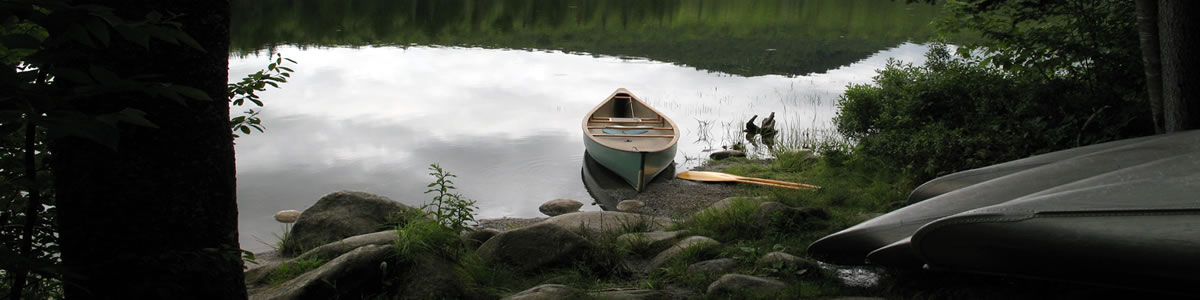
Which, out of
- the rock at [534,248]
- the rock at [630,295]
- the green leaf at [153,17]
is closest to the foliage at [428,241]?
the rock at [534,248]

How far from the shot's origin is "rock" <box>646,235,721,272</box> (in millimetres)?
6402

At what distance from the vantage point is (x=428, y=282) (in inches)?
208

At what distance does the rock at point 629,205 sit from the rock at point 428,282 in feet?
20.0

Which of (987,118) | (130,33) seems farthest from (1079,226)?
(987,118)

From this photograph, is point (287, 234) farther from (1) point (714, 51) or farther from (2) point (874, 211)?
(1) point (714, 51)

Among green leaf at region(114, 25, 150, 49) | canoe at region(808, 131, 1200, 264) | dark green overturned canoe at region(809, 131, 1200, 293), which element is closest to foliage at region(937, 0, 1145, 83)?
canoe at region(808, 131, 1200, 264)

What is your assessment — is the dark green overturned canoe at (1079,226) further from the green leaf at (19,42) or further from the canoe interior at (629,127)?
the canoe interior at (629,127)

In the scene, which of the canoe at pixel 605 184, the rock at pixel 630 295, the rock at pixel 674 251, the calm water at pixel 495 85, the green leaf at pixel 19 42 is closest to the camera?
the green leaf at pixel 19 42

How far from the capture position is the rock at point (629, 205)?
11462 mm

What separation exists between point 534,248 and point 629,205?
5.52 metres

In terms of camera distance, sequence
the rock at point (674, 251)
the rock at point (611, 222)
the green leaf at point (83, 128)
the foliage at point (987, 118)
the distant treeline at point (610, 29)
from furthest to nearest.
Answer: the distant treeline at point (610, 29) < the rock at point (611, 222) < the foliage at point (987, 118) < the rock at point (674, 251) < the green leaf at point (83, 128)

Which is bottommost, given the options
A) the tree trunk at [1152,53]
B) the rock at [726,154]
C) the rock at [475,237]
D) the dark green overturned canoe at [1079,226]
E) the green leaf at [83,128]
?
the rock at [475,237]

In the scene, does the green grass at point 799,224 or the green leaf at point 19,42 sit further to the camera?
the green grass at point 799,224

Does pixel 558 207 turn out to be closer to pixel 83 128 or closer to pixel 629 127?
pixel 629 127
